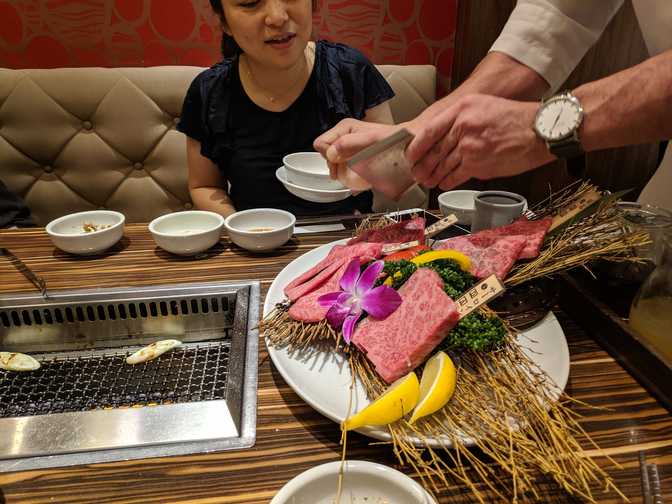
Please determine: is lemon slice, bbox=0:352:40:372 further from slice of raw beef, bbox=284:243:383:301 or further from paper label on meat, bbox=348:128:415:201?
paper label on meat, bbox=348:128:415:201

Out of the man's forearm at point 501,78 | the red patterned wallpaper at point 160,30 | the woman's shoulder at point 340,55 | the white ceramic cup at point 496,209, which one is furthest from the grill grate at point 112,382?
the red patterned wallpaper at point 160,30

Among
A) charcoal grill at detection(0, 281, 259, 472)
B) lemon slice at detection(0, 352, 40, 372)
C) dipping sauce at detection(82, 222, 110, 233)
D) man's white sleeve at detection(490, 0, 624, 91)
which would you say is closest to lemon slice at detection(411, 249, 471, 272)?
charcoal grill at detection(0, 281, 259, 472)

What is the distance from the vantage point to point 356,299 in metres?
1.12

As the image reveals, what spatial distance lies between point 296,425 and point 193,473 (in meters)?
0.21

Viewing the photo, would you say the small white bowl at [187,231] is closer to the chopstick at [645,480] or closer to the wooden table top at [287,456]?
the wooden table top at [287,456]

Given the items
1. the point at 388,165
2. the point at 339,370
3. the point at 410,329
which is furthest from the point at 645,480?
the point at 388,165

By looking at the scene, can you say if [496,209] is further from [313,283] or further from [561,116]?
[313,283]

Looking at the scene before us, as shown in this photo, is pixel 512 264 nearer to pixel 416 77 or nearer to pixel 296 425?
pixel 296 425

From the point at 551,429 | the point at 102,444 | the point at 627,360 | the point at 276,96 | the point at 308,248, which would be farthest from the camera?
the point at 276,96

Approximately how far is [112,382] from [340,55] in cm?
202

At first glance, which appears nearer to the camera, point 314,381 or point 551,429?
point 551,429

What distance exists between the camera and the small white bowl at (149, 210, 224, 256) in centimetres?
159

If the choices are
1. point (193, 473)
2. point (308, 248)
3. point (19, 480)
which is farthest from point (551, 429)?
point (308, 248)

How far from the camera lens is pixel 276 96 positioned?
2404mm
